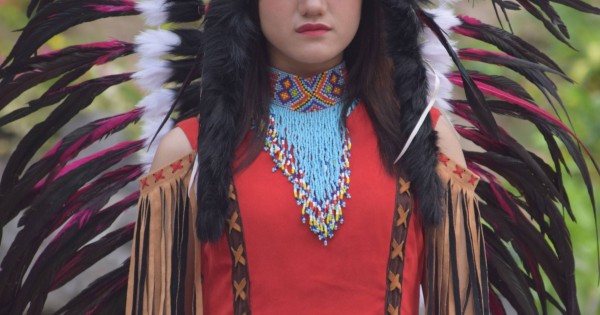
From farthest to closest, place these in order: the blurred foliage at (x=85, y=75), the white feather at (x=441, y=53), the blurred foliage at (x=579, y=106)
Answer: the blurred foliage at (x=85, y=75), the blurred foliage at (x=579, y=106), the white feather at (x=441, y=53)

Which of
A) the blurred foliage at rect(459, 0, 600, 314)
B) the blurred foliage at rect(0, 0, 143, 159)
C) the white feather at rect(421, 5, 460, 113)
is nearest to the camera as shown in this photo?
the white feather at rect(421, 5, 460, 113)

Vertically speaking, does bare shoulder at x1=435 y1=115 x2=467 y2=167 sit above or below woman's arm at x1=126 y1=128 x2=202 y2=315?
above

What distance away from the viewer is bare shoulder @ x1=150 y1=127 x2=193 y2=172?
2592mm

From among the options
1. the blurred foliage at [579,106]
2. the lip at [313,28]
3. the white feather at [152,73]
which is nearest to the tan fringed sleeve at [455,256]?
the lip at [313,28]

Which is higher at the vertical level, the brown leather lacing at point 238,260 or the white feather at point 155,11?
the white feather at point 155,11

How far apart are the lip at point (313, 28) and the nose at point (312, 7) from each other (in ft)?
0.08

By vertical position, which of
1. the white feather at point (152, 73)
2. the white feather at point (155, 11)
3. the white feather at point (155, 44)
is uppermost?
the white feather at point (155, 11)

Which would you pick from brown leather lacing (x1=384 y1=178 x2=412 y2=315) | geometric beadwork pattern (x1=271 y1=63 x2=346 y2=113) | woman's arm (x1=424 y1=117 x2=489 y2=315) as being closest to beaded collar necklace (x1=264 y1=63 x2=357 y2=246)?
geometric beadwork pattern (x1=271 y1=63 x2=346 y2=113)

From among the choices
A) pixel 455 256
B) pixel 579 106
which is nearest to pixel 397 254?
pixel 455 256

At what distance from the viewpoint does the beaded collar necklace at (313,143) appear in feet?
8.16

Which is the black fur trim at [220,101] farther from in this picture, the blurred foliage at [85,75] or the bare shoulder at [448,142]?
the blurred foliage at [85,75]

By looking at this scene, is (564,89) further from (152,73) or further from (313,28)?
(313,28)

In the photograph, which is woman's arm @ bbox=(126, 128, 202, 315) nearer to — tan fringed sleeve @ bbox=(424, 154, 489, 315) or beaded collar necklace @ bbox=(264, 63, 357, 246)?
beaded collar necklace @ bbox=(264, 63, 357, 246)

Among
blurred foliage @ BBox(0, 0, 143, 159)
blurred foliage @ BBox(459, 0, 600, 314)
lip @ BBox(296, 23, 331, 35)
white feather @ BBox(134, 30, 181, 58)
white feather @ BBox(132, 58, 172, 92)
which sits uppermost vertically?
lip @ BBox(296, 23, 331, 35)
